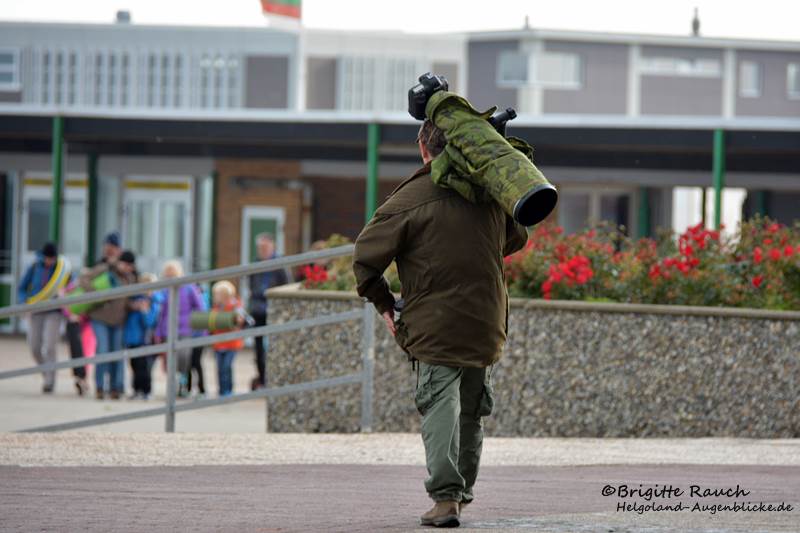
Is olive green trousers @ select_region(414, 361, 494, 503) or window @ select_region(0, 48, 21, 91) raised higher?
window @ select_region(0, 48, 21, 91)

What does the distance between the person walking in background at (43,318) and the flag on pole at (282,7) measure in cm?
2198

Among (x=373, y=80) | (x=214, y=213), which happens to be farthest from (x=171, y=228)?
(x=373, y=80)

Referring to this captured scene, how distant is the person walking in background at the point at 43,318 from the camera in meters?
15.9

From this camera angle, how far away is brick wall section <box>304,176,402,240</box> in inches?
1009

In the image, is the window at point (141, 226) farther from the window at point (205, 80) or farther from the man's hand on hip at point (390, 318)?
the man's hand on hip at point (390, 318)

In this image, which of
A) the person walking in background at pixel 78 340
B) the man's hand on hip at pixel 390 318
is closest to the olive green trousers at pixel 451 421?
the man's hand on hip at pixel 390 318

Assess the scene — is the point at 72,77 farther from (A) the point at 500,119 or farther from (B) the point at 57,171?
(A) the point at 500,119

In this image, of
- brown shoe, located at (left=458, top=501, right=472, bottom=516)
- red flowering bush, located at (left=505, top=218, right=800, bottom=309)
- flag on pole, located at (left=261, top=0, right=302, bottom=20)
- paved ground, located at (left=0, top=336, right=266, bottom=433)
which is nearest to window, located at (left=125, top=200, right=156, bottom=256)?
paved ground, located at (left=0, top=336, right=266, bottom=433)

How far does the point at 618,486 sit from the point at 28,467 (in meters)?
2.92

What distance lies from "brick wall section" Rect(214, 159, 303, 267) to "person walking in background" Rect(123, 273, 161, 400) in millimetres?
9594

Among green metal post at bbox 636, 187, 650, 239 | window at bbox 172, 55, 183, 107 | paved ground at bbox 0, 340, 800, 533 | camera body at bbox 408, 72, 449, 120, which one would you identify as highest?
window at bbox 172, 55, 183, 107

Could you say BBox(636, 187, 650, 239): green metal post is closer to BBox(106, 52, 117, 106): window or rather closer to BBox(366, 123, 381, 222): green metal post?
BBox(366, 123, 381, 222): green metal post

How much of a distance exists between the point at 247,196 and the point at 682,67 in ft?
95.1

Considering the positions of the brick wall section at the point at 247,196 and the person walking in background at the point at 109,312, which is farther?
the brick wall section at the point at 247,196
